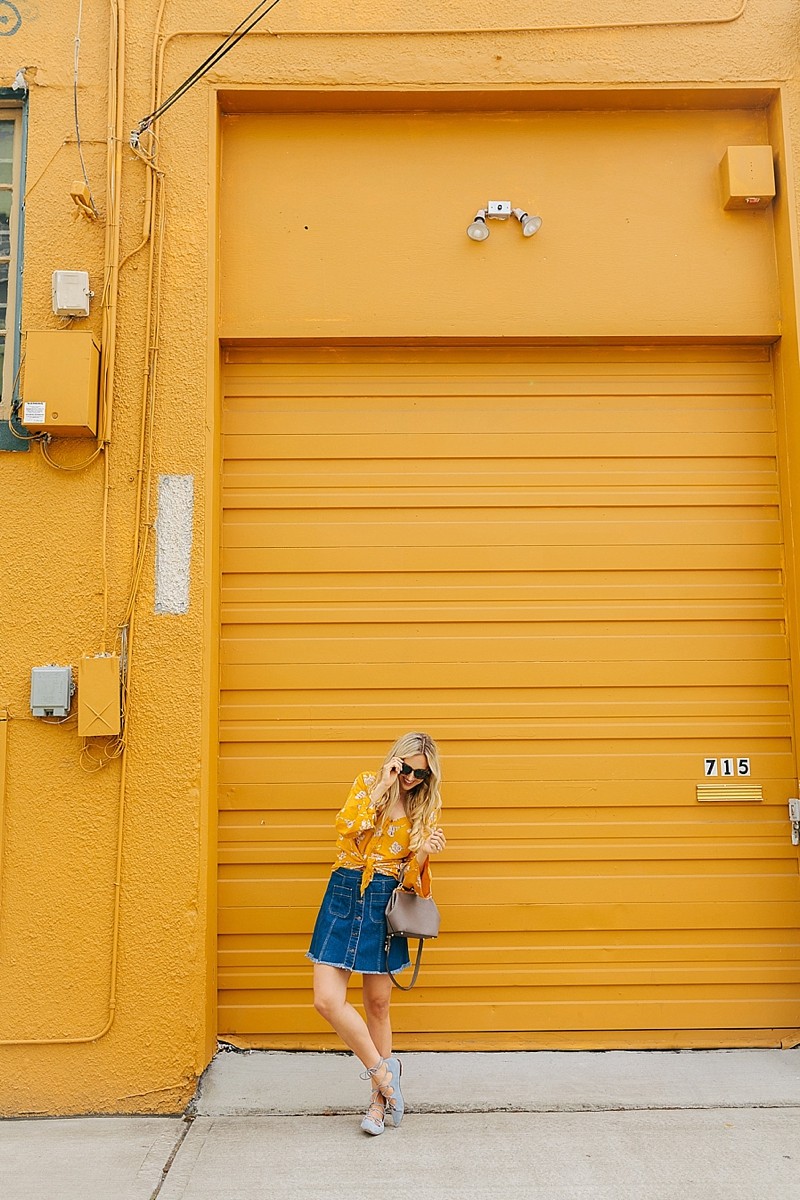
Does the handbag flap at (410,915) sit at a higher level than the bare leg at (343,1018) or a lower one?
higher

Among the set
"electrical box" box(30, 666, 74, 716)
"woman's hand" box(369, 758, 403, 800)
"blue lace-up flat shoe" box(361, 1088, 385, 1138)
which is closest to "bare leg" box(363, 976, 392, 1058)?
"blue lace-up flat shoe" box(361, 1088, 385, 1138)

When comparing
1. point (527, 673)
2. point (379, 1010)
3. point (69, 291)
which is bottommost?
point (379, 1010)

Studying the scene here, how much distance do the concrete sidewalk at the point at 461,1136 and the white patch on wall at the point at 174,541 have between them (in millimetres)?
2302

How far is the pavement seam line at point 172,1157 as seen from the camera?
3.57m

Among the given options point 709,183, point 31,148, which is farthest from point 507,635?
point 31,148

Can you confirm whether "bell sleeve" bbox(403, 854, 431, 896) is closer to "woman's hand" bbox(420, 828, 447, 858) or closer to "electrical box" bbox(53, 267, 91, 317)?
"woman's hand" bbox(420, 828, 447, 858)

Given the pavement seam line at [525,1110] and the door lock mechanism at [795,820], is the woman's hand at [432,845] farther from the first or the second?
the door lock mechanism at [795,820]

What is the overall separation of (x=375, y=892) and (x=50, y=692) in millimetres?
1812

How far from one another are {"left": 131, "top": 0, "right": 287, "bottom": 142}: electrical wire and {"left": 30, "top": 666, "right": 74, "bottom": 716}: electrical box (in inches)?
107

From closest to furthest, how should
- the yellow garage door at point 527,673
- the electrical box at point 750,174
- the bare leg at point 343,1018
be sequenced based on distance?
the bare leg at point 343,1018, the yellow garage door at point 527,673, the electrical box at point 750,174

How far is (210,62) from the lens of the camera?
4.82 metres

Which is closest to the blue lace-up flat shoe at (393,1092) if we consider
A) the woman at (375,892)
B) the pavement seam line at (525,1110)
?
the woman at (375,892)

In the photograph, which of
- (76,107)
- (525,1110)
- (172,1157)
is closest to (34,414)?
(76,107)

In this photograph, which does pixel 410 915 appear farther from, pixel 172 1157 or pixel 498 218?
pixel 498 218
